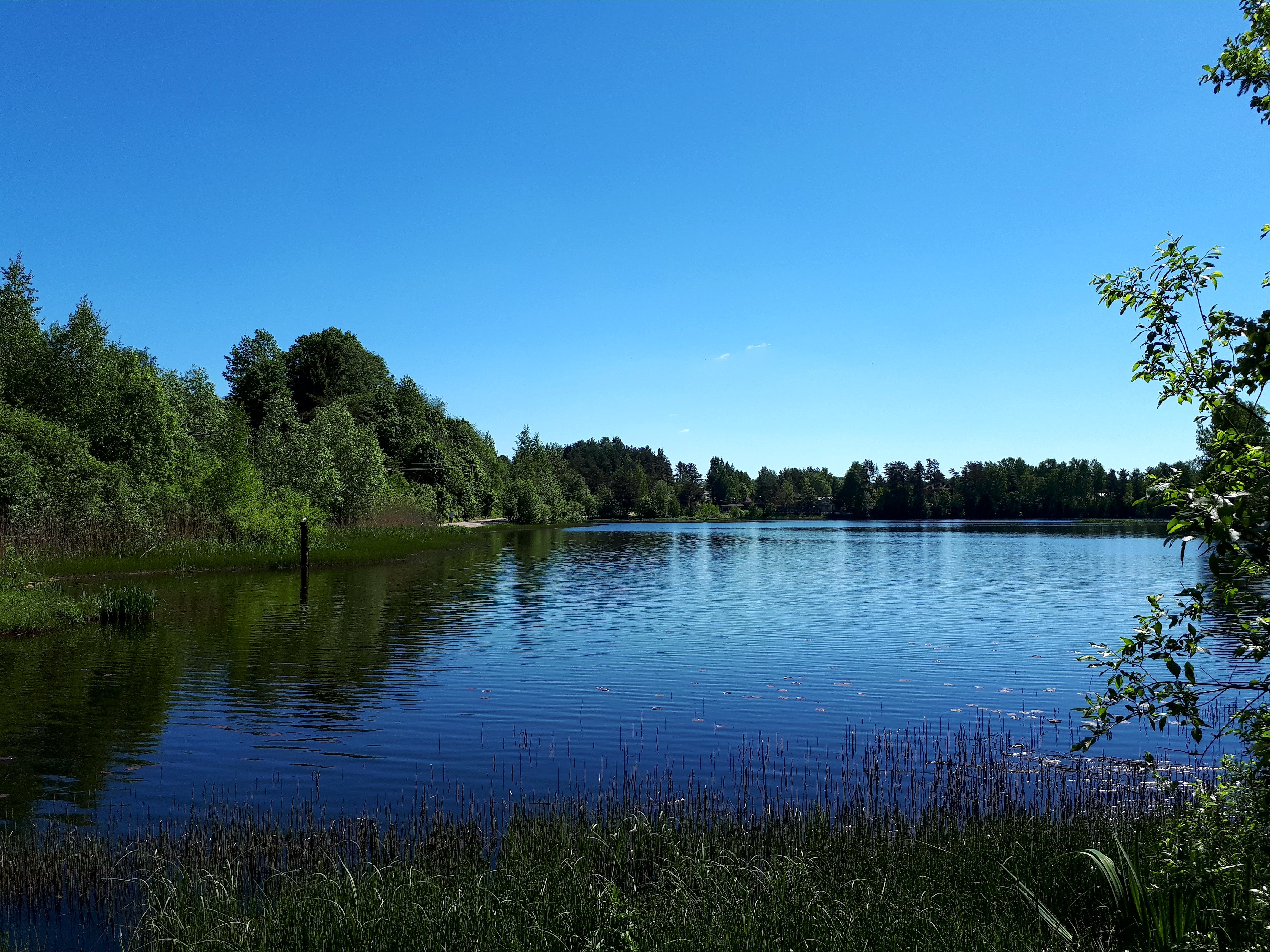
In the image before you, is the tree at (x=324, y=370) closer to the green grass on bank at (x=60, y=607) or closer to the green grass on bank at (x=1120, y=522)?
the green grass on bank at (x=60, y=607)

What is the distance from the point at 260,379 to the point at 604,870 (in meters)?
102

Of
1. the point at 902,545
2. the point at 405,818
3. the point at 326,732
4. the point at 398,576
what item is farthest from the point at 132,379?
the point at 902,545

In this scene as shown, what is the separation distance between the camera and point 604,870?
9.09 m

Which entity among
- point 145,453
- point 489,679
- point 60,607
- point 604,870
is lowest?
point 489,679

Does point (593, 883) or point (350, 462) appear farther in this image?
point (350, 462)

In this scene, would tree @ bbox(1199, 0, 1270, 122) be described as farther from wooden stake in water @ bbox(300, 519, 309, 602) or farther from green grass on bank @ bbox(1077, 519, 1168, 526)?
green grass on bank @ bbox(1077, 519, 1168, 526)

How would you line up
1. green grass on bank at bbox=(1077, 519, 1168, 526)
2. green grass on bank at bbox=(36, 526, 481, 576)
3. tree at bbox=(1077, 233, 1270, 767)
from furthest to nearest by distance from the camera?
green grass on bank at bbox=(1077, 519, 1168, 526) < green grass on bank at bbox=(36, 526, 481, 576) < tree at bbox=(1077, 233, 1270, 767)

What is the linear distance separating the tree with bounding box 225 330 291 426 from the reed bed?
92846 mm

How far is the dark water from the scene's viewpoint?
1393cm

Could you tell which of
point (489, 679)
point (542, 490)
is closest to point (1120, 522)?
point (542, 490)

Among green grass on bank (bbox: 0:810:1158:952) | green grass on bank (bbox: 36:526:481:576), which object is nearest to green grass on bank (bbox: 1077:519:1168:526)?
green grass on bank (bbox: 36:526:481:576)

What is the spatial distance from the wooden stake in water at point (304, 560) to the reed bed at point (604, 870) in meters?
30.9

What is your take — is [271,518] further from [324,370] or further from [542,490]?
[542,490]

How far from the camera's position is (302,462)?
6272 cm
